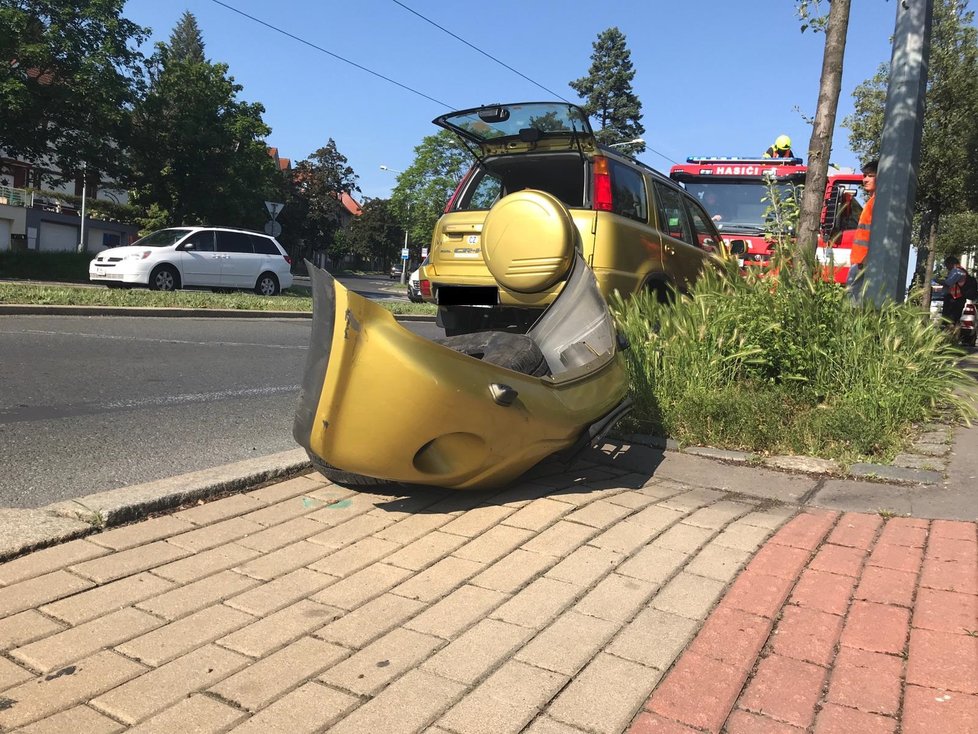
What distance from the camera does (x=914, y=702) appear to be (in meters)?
1.98

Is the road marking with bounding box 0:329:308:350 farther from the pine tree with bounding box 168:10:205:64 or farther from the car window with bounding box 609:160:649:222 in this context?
the pine tree with bounding box 168:10:205:64

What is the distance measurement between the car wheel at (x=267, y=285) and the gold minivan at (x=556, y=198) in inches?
503

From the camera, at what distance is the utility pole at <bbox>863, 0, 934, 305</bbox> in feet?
21.5

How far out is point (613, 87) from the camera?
59.0m

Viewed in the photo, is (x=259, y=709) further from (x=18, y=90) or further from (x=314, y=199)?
(x=314, y=199)

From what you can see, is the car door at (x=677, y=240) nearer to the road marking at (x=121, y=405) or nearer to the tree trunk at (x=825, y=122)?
the tree trunk at (x=825, y=122)

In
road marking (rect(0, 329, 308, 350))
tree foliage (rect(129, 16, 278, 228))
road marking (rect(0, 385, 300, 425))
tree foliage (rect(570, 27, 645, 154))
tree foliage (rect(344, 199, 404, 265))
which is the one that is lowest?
road marking (rect(0, 385, 300, 425))

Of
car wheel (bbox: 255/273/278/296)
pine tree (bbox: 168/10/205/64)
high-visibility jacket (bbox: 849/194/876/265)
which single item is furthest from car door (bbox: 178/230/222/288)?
pine tree (bbox: 168/10/205/64)

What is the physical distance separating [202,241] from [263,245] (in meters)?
1.83

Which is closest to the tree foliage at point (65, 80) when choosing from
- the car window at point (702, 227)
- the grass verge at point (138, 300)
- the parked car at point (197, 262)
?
the parked car at point (197, 262)

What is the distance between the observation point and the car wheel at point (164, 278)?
16.3 meters

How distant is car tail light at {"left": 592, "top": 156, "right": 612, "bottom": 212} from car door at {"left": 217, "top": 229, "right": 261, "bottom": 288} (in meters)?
13.4

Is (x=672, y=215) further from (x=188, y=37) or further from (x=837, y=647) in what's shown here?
(x=188, y=37)

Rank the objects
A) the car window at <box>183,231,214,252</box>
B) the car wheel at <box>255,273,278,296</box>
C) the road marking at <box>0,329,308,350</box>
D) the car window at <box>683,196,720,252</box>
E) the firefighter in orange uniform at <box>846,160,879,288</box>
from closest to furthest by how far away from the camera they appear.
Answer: the firefighter in orange uniform at <box>846,160,879,288</box>, the car window at <box>683,196,720,252</box>, the road marking at <box>0,329,308,350</box>, the car window at <box>183,231,214,252</box>, the car wheel at <box>255,273,278,296</box>
